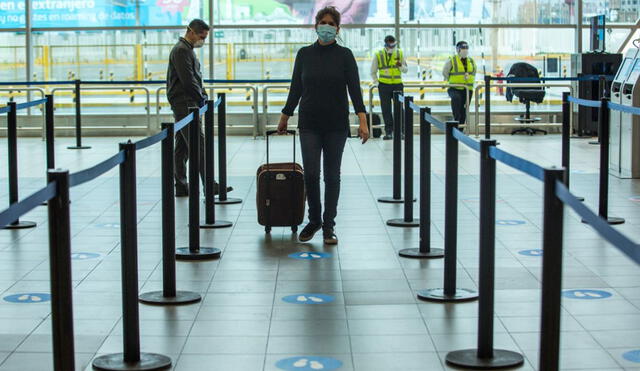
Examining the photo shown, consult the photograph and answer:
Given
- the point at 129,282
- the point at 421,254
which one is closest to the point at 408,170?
the point at 421,254

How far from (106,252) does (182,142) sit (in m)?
2.76

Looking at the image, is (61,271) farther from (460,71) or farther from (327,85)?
(460,71)

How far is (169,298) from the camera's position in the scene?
567cm

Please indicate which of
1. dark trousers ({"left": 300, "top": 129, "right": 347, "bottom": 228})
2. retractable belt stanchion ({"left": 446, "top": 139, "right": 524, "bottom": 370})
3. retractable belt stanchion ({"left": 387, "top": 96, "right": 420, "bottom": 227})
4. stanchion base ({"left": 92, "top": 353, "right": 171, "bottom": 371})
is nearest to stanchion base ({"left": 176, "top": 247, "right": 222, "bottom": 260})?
dark trousers ({"left": 300, "top": 129, "right": 347, "bottom": 228})

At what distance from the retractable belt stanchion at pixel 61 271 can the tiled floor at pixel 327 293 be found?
36.8 inches

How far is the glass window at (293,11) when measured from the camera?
18656mm

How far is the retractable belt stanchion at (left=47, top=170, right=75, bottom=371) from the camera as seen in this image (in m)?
3.51

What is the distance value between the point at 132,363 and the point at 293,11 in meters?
14.9

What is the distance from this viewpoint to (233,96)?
21.3m

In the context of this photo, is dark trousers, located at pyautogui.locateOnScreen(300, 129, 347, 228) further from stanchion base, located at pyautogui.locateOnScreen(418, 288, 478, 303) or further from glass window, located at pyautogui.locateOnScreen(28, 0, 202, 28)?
glass window, located at pyautogui.locateOnScreen(28, 0, 202, 28)

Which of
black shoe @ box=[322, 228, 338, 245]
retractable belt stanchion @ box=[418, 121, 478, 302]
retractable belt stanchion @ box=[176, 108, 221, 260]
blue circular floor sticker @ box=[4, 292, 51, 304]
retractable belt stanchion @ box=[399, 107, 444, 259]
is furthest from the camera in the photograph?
black shoe @ box=[322, 228, 338, 245]

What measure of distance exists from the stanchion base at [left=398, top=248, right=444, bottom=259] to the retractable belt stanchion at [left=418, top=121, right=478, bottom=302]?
1110mm

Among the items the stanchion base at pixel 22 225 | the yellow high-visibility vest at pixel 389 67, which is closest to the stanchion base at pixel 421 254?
the stanchion base at pixel 22 225

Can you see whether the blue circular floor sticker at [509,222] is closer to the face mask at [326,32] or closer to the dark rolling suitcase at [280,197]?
the dark rolling suitcase at [280,197]
